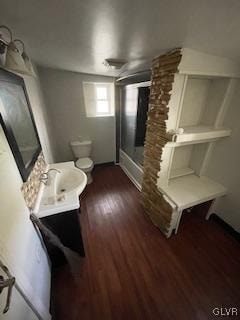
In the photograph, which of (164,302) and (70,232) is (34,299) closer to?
(70,232)

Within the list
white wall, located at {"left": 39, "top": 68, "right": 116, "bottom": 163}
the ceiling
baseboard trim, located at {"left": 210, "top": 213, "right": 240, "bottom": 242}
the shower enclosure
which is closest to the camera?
the ceiling

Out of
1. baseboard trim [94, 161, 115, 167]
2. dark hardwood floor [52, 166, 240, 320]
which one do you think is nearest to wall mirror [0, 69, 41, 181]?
dark hardwood floor [52, 166, 240, 320]

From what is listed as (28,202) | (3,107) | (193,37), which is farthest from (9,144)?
(193,37)

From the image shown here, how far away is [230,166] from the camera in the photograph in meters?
1.64

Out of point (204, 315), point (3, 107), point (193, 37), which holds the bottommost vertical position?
point (204, 315)

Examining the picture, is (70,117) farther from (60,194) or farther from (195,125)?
(195,125)

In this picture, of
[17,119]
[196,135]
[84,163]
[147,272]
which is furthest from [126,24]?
[84,163]

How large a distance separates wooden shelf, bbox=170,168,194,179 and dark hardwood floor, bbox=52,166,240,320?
578 millimetres

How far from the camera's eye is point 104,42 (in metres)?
1.01

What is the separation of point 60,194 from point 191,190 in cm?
152

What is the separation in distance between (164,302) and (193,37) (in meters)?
2.08

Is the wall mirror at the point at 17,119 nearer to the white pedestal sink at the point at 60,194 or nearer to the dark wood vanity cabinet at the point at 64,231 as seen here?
the white pedestal sink at the point at 60,194

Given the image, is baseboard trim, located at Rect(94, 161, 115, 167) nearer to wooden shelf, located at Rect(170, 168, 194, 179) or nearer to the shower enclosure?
the shower enclosure

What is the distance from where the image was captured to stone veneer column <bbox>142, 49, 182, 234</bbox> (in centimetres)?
A: 127
